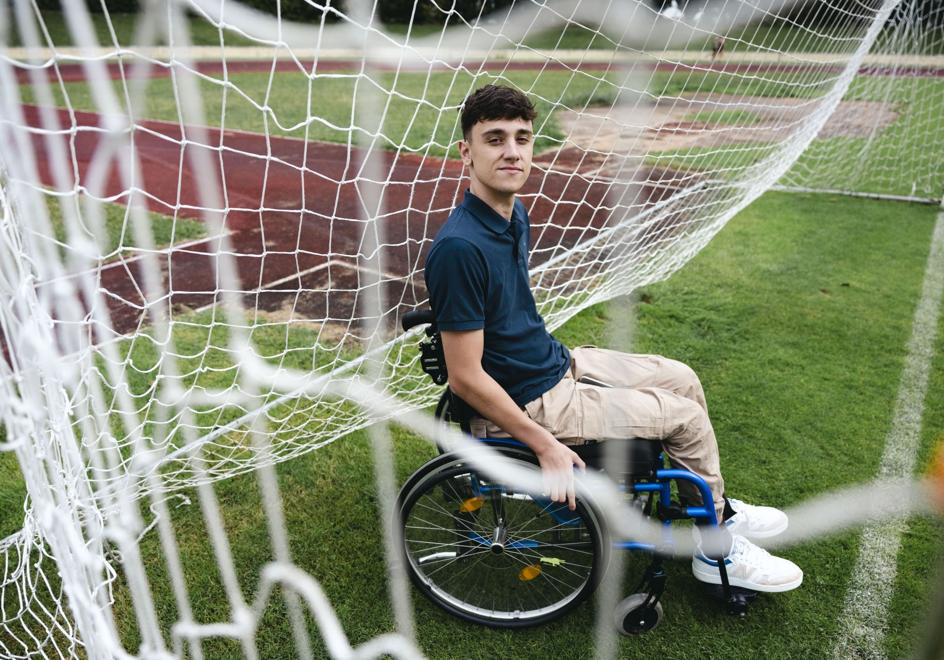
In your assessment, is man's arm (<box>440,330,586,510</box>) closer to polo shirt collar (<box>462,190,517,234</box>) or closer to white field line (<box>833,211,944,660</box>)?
polo shirt collar (<box>462,190,517,234</box>)

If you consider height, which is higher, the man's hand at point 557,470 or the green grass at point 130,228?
the man's hand at point 557,470

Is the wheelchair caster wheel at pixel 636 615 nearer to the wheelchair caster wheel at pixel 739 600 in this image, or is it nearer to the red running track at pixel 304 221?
the wheelchair caster wheel at pixel 739 600

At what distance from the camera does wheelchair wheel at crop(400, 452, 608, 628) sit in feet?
5.98

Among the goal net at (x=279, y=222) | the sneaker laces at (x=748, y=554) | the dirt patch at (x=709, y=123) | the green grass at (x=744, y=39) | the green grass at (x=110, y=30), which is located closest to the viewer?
the goal net at (x=279, y=222)

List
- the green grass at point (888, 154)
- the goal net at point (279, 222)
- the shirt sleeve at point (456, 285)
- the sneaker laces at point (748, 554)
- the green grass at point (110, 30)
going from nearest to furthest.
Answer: the goal net at point (279, 222) < the green grass at point (110, 30) < the shirt sleeve at point (456, 285) < the sneaker laces at point (748, 554) < the green grass at point (888, 154)

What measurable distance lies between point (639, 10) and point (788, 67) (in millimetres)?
2020

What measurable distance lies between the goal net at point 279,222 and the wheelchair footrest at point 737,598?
34.0 inches

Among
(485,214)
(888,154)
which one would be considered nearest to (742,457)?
(485,214)

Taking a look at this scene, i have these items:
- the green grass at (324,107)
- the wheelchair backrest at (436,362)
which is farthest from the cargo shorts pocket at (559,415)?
the green grass at (324,107)

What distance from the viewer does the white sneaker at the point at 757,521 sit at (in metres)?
2.08

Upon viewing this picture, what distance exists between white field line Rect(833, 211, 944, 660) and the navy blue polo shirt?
1.03 metres

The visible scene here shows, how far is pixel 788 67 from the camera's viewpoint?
444 cm

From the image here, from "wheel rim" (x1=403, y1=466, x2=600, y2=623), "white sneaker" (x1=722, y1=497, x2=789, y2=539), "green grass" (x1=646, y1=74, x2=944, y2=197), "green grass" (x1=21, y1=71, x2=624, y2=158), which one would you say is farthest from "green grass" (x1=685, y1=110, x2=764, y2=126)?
"wheel rim" (x1=403, y1=466, x2=600, y2=623)

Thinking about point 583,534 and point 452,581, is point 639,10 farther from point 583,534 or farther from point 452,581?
point 452,581
